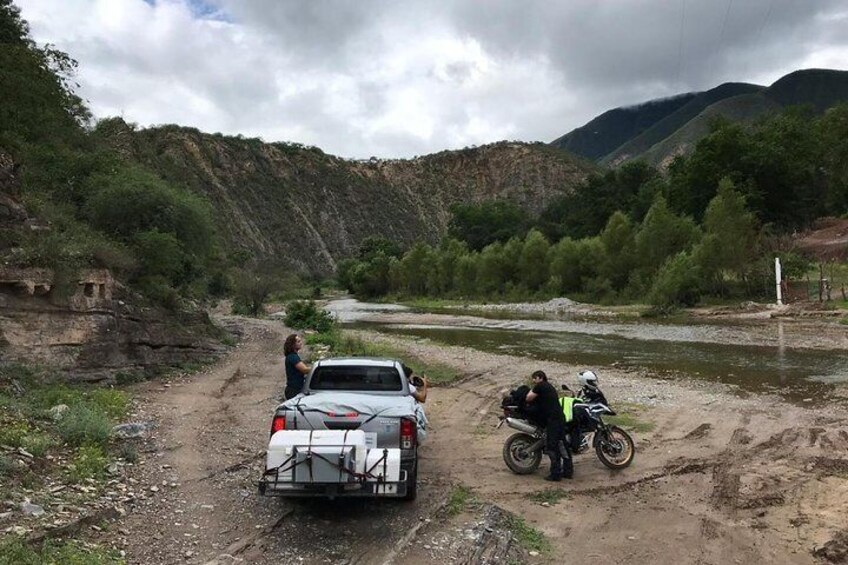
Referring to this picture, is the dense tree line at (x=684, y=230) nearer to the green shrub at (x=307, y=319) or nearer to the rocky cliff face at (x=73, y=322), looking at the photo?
the green shrub at (x=307, y=319)

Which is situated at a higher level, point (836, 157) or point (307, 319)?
point (836, 157)

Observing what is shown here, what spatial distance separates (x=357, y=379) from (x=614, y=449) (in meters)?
4.03

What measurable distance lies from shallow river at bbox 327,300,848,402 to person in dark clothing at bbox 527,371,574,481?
9760mm

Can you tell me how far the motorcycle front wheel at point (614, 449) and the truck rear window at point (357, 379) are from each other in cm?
315

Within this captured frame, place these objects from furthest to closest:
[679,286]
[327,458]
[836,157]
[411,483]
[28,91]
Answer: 1. [836,157]
2. [679,286]
3. [28,91]
4. [411,483]
5. [327,458]

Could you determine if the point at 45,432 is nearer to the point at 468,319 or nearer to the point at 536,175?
the point at 468,319

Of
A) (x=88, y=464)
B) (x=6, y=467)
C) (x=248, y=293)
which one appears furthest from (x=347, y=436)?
(x=248, y=293)

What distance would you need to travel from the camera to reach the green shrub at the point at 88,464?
7906 mm

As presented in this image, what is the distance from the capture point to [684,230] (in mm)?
53719

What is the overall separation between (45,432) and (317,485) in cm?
500

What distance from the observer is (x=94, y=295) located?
49.0 feet

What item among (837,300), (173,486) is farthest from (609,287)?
(173,486)

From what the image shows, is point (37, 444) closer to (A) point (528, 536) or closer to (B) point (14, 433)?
(B) point (14, 433)

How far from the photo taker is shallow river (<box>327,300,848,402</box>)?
18812 millimetres
